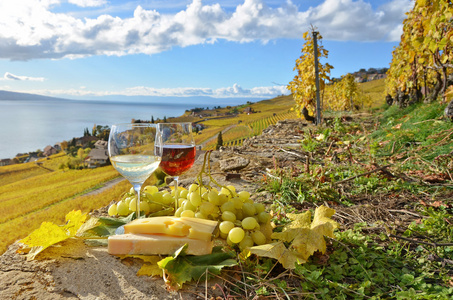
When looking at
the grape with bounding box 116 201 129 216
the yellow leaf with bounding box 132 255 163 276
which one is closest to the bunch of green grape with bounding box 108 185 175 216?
the grape with bounding box 116 201 129 216

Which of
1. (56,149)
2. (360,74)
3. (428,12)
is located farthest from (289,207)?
(360,74)

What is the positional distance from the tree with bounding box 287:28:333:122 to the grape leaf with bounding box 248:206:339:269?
318 inches

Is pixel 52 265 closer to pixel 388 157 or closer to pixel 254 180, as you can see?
pixel 254 180

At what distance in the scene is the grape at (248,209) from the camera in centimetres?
157

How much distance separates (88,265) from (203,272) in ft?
1.78

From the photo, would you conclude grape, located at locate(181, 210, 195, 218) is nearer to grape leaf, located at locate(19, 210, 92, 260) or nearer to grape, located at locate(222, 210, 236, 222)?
grape, located at locate(222, 210, 236, 222)

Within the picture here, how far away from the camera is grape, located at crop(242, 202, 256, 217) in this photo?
62.0 inches

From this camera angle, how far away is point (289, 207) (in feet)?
6.74

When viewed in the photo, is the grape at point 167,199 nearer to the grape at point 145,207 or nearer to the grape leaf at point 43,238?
the grape at point 145,207

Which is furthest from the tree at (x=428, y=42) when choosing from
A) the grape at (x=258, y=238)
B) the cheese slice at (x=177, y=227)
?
the cheese slice at (x=177, y=227)

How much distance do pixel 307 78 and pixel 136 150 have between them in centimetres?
830

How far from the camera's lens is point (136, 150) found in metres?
1.64

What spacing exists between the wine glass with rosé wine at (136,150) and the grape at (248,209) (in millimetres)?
537

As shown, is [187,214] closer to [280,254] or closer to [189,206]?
[189,206]
